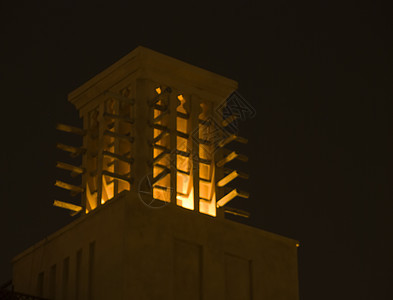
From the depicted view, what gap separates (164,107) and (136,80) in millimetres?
793

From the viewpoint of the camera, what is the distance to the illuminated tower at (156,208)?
21359mm

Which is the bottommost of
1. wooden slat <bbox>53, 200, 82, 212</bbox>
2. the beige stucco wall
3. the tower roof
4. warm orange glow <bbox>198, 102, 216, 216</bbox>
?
the beige stucco wall

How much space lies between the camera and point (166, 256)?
70.5 ft

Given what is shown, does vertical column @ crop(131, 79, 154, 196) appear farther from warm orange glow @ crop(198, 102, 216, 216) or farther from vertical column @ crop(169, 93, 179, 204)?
warm orange glow @ crop(198, 102, 216, 216)

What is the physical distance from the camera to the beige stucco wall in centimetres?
2105

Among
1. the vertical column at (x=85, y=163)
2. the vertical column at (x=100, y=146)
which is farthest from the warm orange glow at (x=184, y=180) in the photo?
the vertical column at (x=85, y=163)

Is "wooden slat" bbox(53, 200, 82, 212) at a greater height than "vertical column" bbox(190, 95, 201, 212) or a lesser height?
lesser

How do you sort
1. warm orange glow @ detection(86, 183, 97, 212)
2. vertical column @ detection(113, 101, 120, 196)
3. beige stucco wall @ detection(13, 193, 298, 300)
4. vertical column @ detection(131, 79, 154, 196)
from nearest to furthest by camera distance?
beige stucco wall @ detection(13, 193, 298, 300) → vertical column @ detection(131, 79, 154, 196) → vertical column @ detection(113, 101, 120, 196) → warm orange glow @ detection(86, 183, 97, 212)

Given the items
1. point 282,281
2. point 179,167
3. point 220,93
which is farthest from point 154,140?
point 282,281

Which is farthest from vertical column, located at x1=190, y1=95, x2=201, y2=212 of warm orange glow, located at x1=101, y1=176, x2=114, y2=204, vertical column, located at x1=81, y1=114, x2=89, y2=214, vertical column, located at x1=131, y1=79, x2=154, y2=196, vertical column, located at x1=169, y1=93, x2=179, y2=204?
vertical column, located at x1=81, y1=114, x2=89, y2=214

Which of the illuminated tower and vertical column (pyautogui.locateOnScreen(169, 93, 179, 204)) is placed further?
vertical column (pyautogui.locateOnScreen(169, 93, 179, 204))

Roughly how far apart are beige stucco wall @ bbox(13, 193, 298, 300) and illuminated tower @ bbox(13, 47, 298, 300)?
0.02 meters

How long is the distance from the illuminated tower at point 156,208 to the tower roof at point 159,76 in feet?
0.08

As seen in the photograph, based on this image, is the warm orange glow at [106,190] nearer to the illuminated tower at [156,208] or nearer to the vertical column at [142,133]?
the illuminated tower at [156,208]
